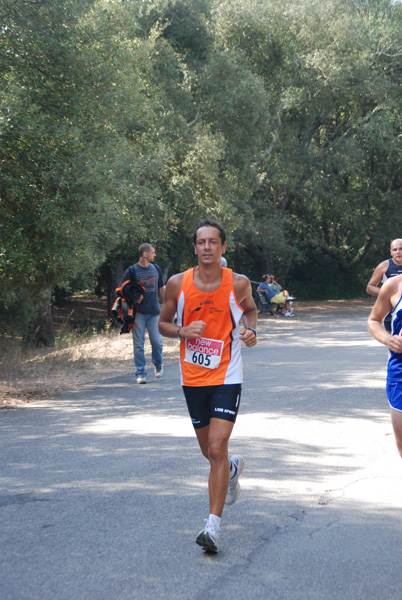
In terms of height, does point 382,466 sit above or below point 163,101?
below

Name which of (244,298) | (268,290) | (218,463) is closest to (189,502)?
(218,463)

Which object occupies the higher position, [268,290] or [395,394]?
[395,394]

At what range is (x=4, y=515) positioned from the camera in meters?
4.86

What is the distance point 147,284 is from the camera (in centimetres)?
1073

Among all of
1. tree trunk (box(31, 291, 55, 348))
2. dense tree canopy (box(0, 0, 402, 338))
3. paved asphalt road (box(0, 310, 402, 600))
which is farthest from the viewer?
tree trunk (box(31, 291, 55, 348))

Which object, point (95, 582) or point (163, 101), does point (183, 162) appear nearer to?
point (163, 101)

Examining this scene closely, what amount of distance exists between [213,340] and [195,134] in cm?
1866

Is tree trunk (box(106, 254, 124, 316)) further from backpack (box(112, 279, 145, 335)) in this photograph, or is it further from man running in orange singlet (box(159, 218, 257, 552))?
man running in orange singlet (box(159, 218, 257, 552))

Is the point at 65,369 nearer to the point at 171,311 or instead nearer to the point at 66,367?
the point at 66,367

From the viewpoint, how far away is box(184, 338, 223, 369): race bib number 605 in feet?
14.6

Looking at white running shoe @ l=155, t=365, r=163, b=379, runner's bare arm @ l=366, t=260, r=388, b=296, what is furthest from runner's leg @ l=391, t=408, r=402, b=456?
white running shoe @ l=155, t=365, r=163, b=379

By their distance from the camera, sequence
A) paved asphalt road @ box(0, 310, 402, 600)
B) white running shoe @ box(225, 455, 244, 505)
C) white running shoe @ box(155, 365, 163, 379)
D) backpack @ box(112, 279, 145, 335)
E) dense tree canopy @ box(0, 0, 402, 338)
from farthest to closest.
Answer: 1. white running shoe @ box(155, 365, 163, 379)
2. dense tree canopy @ box(0, 0, 402, 338)
3. backpack @ box(112, 279, 145, 335)
4. white running shoe @ box(225, 455, 244, 505)
5. paved asphalt road @ box(0, 310, 402, 600)

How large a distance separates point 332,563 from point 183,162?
1926cm

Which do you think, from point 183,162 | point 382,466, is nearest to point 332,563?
point 382,466
